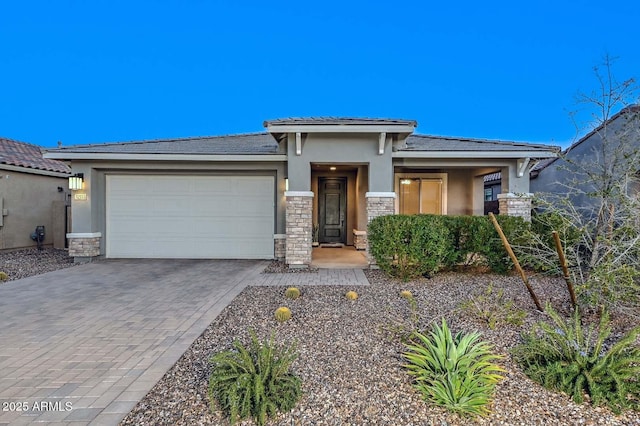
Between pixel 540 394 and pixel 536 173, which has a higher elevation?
pixel 536 173

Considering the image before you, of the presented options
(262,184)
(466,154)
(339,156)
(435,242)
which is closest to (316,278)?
(435,242)

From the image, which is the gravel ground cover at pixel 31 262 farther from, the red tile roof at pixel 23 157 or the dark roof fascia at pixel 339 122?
the dark roof fascia at pixel 339 122

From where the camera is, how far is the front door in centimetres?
1262

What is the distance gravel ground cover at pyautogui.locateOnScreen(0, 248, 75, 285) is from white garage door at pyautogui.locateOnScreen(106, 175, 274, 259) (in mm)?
1326

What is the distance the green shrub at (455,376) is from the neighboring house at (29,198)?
13.4 metres

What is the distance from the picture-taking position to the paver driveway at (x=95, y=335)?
8.79 ft

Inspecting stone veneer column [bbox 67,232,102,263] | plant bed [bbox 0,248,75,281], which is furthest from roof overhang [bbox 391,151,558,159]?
plant bed [bbox 0,248,75,281]

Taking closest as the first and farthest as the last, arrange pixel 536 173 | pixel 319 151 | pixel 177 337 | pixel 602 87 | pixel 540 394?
pixel 540 394
pixel 177 337
pixel 602 87
pixel 319 151
pixel 536 173

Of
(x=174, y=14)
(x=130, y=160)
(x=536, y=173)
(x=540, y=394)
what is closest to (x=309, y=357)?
(x=540, y=394)

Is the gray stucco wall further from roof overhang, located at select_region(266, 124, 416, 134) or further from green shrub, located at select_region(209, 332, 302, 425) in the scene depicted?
green shrub, located at select_region(209, 332, 302, 425)

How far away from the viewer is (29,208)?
11680 mm

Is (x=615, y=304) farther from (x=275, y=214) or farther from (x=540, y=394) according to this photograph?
(x=275, y=214)

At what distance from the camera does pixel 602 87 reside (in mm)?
4719

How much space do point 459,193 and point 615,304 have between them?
24.0 ft
